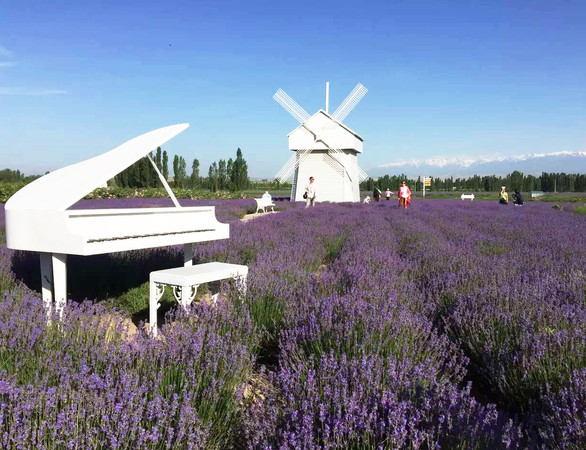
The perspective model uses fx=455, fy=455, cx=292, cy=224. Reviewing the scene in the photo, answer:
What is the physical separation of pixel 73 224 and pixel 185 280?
2.93 ft

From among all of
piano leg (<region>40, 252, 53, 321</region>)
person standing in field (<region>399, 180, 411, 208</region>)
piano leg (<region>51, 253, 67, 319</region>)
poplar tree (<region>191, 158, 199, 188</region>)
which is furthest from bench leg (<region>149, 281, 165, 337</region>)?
poplar tree (<region>191, 158, 199, 188</region>)

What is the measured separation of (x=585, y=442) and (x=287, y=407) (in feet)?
3.19

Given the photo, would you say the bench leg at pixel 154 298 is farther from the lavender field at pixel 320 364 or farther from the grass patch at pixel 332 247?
the grass patch at pixel 332 247

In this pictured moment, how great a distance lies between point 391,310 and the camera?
8.82 feet

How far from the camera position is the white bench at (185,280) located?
325 centimetres

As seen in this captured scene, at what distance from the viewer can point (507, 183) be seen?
196ft

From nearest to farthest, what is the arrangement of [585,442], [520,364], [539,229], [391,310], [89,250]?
1. [585,442]
2. [520,364]
3. [391,310]
4. [89,250]
5. [539,229]

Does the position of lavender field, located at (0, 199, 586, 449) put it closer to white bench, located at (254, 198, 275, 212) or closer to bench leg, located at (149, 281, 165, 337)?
bench leg, located at (149, 281, 165, 337)

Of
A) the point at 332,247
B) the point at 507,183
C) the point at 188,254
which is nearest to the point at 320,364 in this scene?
the point at 188,254

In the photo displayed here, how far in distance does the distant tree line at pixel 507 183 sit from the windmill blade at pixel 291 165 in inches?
1237

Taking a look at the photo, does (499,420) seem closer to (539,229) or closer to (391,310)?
(391,310)

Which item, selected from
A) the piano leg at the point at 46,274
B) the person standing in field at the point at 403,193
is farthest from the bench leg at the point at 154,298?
the person standing in field at the point at 403,193

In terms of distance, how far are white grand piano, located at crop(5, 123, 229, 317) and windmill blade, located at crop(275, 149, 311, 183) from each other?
18726 millimetres

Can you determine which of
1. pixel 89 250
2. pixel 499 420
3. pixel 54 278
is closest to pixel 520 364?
pixel 499 420
